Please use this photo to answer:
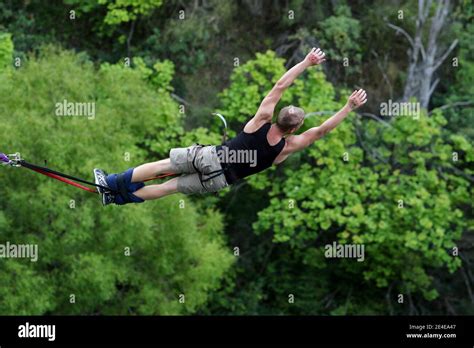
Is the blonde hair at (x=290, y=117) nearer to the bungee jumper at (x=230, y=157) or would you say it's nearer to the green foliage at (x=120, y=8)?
the bungee jumper at (x=230, y=157)

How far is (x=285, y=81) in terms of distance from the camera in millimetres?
12031

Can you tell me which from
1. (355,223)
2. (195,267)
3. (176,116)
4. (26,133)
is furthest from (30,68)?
(355,223)

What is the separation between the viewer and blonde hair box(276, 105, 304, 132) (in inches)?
479

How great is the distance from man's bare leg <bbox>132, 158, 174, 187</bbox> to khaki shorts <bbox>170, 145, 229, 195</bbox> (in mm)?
66

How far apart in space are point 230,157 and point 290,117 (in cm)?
73

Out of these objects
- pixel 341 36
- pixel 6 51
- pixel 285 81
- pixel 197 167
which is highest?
pixel 341 36

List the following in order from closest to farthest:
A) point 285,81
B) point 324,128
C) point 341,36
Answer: point 285,81 → point 324,128 → point 341,36

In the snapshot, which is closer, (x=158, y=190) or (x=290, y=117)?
(x=290, y=117)

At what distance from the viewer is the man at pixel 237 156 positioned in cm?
1220

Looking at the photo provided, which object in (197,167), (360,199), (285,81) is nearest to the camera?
→ (285,81)
